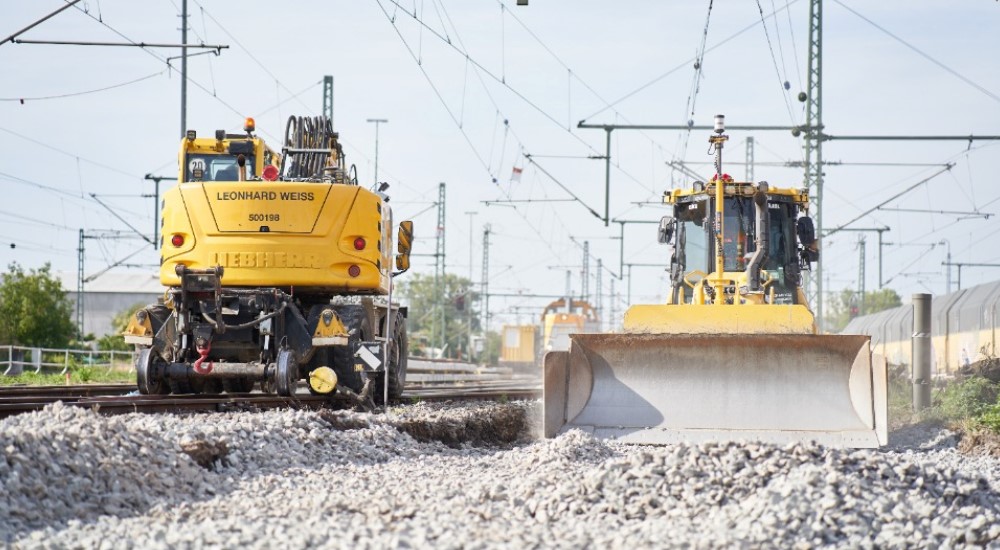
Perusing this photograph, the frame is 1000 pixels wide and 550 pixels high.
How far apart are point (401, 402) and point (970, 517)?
30.0 feet

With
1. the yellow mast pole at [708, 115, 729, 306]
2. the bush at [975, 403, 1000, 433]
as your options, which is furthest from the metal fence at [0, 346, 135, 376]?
the bush at [975, 403, 1000, 433]

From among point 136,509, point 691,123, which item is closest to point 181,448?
Result: point 136,509

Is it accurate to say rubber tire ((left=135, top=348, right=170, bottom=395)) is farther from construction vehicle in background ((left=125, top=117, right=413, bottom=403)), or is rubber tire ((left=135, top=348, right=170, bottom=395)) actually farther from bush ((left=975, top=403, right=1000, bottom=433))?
bush ((left=975, top=403, right=1000, bottom=433))

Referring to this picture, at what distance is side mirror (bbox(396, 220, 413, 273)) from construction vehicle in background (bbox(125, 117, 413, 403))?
174cm

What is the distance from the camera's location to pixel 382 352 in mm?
12578

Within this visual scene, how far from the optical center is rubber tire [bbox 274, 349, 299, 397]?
11.9 metres

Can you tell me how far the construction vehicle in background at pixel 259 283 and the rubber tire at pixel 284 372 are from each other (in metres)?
0.01

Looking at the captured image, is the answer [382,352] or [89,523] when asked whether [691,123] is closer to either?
[382,352]

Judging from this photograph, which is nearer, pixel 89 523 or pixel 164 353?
pixel 89 523

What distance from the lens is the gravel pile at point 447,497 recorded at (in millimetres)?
5621

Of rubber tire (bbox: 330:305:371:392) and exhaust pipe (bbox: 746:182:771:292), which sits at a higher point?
exhaust pipe (bbox: 746:182:771:292)

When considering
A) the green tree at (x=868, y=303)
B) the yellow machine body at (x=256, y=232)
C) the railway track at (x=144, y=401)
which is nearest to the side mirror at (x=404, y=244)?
the railway track at (x=144, y=401)

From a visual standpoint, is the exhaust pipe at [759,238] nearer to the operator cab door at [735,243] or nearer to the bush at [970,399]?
the operator cab door at [735,243]

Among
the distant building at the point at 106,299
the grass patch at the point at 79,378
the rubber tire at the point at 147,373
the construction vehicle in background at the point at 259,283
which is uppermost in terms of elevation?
the distant building at the point at 106,299
